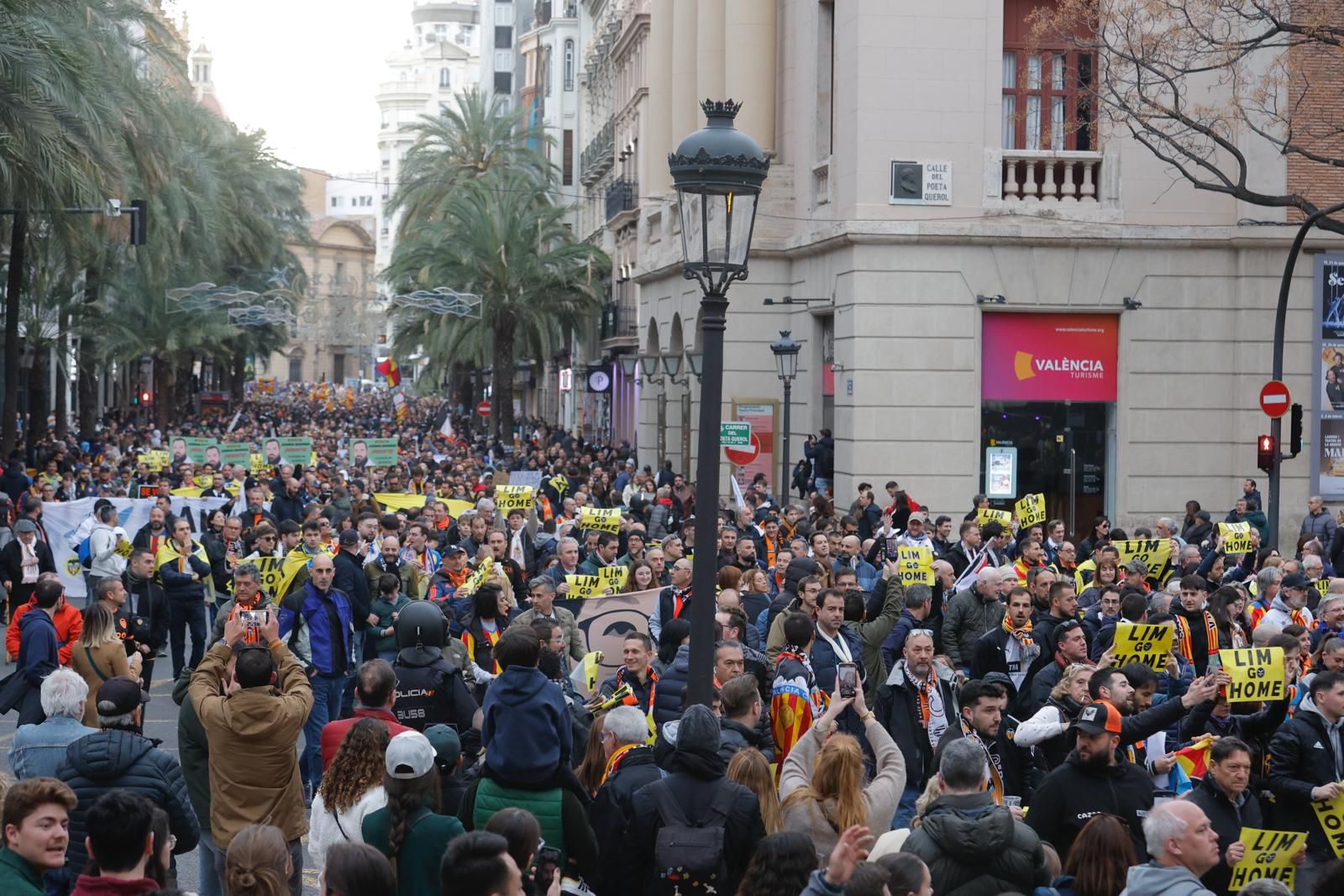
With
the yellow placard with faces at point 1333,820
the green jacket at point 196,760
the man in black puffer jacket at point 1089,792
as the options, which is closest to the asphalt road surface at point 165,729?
the green jacket at point 196,760

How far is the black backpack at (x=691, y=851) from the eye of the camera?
258 inches

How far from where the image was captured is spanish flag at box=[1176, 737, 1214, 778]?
8531 millimetres

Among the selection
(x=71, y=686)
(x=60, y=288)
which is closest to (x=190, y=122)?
(x=60, y=288)

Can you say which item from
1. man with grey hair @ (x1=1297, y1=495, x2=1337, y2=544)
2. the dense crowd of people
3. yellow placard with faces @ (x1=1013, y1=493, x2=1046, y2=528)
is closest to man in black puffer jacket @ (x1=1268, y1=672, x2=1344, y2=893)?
the dense crowd of people

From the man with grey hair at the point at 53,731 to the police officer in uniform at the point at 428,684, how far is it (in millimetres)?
1609

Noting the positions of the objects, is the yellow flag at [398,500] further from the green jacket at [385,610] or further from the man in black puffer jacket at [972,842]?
the man in black puffer jacket at [972,842]

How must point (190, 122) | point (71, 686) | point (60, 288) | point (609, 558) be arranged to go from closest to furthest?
point (71, 686), point (609, 558), point (60, 288), point (190, 122)

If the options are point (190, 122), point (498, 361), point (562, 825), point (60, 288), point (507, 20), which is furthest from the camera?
point (507, 20)

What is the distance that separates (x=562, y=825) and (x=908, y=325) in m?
20.7

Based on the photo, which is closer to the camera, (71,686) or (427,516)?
(71,686)

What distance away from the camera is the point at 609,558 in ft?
52.0

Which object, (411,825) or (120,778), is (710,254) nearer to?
(411,825)

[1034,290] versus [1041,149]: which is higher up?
[1041,149]

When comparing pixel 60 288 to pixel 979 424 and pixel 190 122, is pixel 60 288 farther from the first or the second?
pixel 979 424
